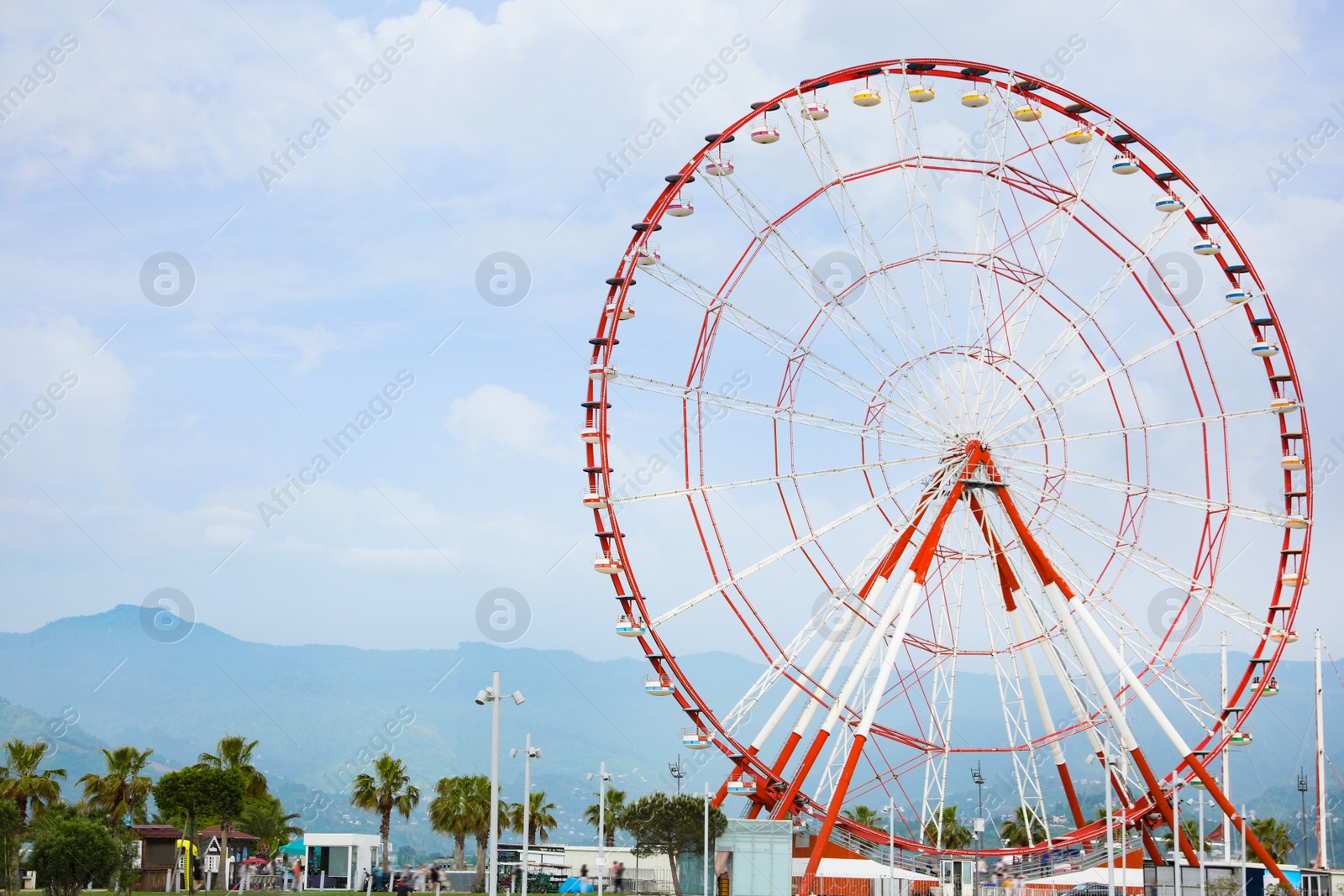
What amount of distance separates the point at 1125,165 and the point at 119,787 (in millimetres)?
55511

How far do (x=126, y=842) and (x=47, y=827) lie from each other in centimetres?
969

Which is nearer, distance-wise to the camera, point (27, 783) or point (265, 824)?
point (27, 783)

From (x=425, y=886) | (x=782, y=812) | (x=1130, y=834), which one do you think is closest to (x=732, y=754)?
(x=782, y=812)

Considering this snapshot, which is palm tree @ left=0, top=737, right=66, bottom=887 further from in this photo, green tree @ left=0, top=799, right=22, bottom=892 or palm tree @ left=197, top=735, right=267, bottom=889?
green tree @ left=0, top=799, right=22, bottom=892

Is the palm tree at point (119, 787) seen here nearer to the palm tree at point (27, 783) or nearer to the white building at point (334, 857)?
the palm tree at point (27, 783)

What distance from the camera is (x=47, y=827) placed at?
5053 centimetres

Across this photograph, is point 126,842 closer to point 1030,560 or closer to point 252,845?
point 252,845

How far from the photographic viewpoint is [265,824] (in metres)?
86.3

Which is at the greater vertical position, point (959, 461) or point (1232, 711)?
point (959, 461)

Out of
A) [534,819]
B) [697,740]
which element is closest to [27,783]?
[534,819]

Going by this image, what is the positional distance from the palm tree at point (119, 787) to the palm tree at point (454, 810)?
15.2 metres

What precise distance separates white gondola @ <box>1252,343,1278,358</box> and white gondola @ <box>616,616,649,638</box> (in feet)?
70.2

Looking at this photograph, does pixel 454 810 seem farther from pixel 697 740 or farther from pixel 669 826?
pixel 697 740

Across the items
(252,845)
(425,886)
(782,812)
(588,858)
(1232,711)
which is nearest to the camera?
(782,812)
